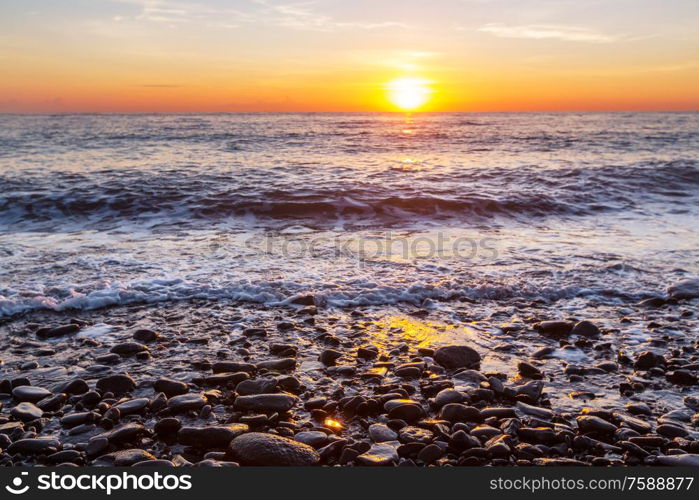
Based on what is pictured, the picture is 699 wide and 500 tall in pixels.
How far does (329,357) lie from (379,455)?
1612mm

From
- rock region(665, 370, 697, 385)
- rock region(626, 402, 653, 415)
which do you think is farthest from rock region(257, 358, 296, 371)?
rock region(665, 370, 697, 385)

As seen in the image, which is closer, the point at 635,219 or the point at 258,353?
the point at 258,353

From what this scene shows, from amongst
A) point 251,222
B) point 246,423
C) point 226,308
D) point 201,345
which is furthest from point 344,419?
point 251,222

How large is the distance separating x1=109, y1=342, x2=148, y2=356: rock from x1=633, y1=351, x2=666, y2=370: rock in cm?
502

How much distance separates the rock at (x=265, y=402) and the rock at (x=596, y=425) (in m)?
2.27

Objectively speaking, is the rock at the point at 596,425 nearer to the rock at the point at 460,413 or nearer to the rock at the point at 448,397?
the rock at the point at 460,413

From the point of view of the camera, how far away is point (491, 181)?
1694cm

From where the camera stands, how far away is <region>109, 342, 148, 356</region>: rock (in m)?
4.91

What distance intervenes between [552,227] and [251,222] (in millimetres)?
7574

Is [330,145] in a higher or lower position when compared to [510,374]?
higher

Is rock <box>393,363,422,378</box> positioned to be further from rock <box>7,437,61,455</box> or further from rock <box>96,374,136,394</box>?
rock <box>7,437,61,455</box>

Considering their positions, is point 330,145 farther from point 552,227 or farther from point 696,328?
point 696,328
